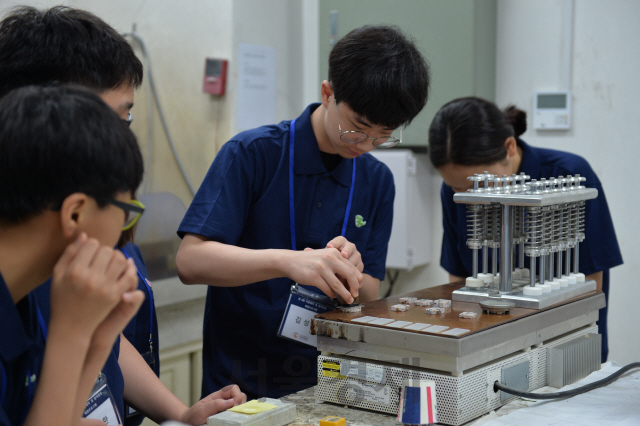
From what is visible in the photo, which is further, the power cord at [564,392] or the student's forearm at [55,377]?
the power cord at [564,392]

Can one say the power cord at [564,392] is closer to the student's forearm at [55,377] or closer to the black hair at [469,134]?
the black hair at [469,134]

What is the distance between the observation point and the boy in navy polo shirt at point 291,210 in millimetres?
1444

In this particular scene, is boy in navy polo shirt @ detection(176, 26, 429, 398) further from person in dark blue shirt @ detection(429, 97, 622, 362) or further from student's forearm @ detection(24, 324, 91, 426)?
student's forearm @ detection(24, 324, 91, 426)

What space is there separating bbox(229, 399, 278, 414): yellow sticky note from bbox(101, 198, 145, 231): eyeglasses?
1.35 feet

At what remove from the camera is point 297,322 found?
4.86 ft

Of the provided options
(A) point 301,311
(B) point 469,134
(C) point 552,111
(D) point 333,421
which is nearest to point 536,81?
(C) point 552,111

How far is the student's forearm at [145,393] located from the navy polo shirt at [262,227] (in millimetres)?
319

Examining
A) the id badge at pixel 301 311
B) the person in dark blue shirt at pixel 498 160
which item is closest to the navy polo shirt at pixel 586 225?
the person in dark blue shirt at pixel 498 160

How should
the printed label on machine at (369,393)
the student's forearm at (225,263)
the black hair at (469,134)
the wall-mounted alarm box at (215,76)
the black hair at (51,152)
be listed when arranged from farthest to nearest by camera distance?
the wall-mounted alarm box at (215,76) → the black hair at (469,134) → the student's forearm at (225,263) → the printed label on machine at (369,393) → the black hair at (51,152)

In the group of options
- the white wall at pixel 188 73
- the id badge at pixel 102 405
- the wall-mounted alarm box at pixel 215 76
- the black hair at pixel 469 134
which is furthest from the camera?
the wall-mounted alarm box at pixel 215 76

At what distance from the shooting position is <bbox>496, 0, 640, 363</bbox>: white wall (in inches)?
107

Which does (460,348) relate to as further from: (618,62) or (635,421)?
(618,62)

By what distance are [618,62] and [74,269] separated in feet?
8.63

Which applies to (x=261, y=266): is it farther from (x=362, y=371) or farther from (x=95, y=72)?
(x=95, y=72)
